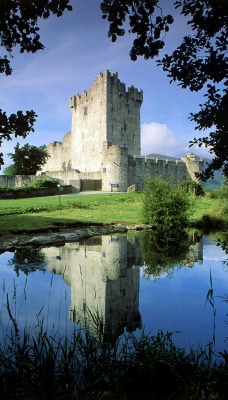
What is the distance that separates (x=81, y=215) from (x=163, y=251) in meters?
11.5

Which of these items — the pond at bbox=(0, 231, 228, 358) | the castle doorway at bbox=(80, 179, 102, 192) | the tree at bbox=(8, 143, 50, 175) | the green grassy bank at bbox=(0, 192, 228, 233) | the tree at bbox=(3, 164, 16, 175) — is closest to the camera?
the pond at bbox=(0, 231, 228, 358)

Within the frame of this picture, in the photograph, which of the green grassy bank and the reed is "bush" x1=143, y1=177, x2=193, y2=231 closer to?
the green grassy bank

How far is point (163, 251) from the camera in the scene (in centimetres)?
1373

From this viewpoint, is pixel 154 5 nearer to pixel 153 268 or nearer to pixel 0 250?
pixel 153 268

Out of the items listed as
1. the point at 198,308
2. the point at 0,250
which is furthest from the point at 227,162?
the point at 0,250

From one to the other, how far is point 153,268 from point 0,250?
5.82 metres

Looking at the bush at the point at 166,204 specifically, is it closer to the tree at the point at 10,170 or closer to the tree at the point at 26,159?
the tree at the point at 26,159

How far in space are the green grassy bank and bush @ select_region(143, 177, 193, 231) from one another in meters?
1.52

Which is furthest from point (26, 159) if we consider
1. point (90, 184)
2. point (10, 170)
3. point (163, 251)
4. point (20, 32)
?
point (20, 32)

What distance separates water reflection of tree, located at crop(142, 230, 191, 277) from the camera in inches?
428

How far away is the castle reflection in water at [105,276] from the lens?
21.5 feet

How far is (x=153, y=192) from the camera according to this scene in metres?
20.5

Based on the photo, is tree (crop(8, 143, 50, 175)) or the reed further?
tree (crop(8, 143, 50, 175))

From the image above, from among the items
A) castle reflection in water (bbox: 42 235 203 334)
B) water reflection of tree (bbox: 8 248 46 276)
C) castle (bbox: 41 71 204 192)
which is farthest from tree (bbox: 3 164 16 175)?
water reflection of tree (bbox: 8 248 46 276)
